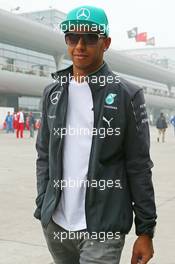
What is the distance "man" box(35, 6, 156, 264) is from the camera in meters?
2.00

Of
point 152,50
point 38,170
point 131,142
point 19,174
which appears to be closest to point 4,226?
point 38,170

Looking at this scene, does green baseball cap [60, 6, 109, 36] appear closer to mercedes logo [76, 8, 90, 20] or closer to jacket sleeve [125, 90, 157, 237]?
mercedes logo [76, 8, 90, 20]

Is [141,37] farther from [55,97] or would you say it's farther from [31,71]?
[55,97]

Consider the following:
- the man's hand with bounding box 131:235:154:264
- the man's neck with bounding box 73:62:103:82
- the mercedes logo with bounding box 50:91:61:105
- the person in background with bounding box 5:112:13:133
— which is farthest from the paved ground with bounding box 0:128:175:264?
the person in background with bounding box 5:112:13:133

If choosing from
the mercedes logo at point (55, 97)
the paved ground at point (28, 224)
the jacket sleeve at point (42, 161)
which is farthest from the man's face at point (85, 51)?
the paved ground at point (28, 224)

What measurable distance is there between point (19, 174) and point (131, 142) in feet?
25.4

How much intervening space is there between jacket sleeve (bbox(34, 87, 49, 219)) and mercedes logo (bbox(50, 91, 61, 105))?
0.20 ft

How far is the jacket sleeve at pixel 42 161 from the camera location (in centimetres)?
220

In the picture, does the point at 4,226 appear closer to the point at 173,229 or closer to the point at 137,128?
the point at 173,229

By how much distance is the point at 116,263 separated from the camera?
6.56 feet

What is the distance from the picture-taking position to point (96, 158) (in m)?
1.97

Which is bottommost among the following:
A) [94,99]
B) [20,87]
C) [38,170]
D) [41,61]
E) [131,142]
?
[38,170]

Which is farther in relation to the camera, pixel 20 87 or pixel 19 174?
pixel 20 87

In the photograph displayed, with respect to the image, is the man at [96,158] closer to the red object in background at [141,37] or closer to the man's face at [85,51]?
the man's face at [85,51]
